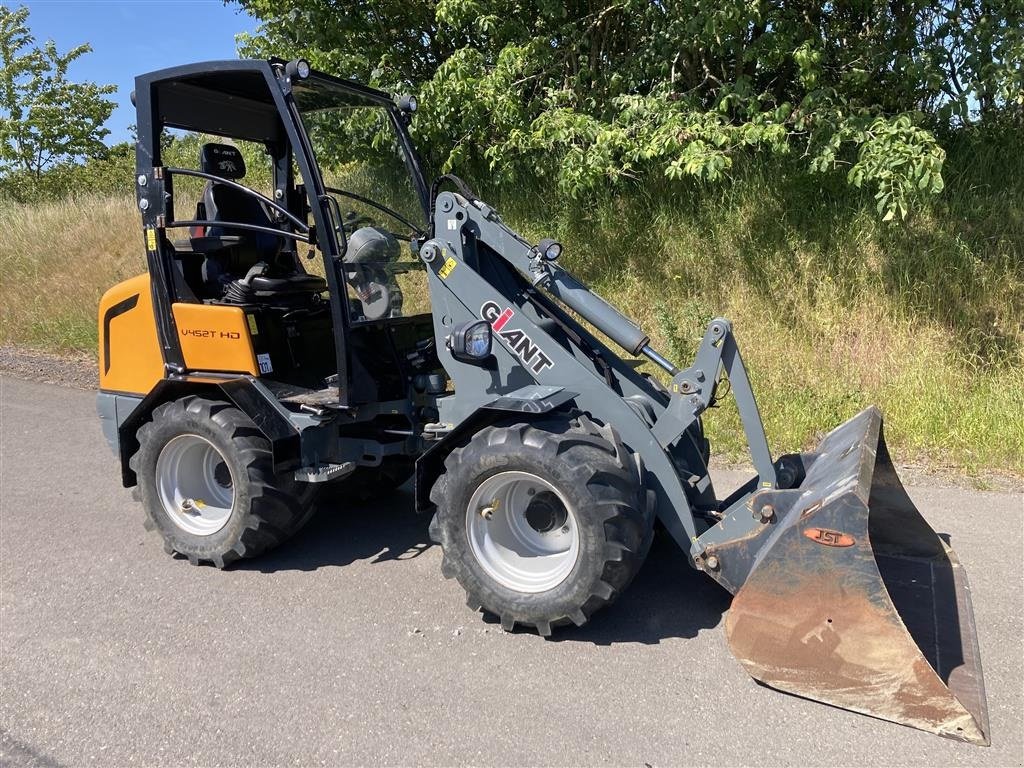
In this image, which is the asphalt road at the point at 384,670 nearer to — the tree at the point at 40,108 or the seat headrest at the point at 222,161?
the seat headrest at the point at 222,161

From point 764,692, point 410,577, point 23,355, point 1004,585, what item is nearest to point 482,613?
point 410,577

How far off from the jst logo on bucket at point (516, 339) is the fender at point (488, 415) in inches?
4.5

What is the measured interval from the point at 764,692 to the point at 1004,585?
1626 mm

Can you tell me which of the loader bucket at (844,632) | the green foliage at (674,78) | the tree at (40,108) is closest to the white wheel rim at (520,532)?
the loader bucket at (844,632)

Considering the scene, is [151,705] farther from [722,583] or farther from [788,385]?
[788,385]

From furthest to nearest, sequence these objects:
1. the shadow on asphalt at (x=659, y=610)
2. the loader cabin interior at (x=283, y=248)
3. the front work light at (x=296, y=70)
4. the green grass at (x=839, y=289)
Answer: the green grass at (x=839, y=289) → the loader cabin interior at (x=283, y=248) → the front work light at (x=296, y=70) → the shadow on asphalt at (x=659, y=610)

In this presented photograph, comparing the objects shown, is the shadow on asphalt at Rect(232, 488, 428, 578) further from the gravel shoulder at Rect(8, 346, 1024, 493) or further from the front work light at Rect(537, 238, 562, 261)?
the gravel shoulder at Rect(8, 346, 1024, 493)

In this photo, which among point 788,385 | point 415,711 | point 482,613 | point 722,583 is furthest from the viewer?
point 788,385

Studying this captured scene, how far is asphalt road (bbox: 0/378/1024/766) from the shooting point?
288cm

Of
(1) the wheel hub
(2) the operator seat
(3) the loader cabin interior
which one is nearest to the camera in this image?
(1) the wheel hub

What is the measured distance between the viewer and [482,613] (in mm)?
3803

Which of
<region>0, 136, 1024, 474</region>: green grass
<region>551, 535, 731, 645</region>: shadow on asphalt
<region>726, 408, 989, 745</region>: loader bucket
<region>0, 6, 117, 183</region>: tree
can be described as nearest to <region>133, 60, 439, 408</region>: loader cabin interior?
<region>551, 535, 731, 645</region>: shadow on asphalt

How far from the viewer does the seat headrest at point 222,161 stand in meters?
4.95

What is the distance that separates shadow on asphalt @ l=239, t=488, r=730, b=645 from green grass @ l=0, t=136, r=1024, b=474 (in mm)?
2270
